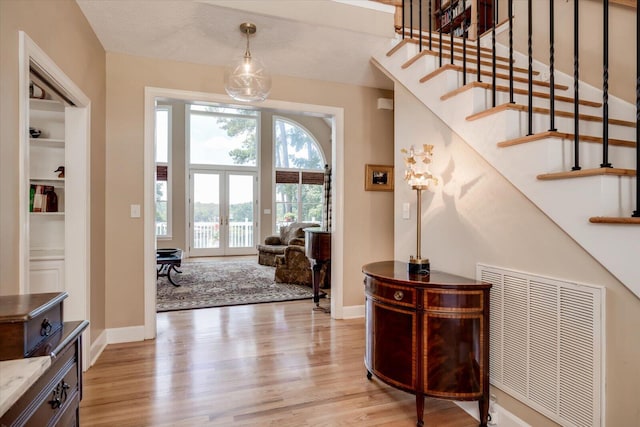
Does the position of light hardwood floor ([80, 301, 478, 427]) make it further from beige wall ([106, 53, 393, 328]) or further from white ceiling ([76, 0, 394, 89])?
white ceiling ([76, 0, 394, 89])

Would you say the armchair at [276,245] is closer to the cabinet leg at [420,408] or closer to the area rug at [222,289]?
the area rug at [222,289]

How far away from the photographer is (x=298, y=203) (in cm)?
976

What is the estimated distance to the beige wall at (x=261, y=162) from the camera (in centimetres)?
880

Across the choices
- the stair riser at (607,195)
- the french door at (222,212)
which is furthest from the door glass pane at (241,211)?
the stair riser at (607,195)

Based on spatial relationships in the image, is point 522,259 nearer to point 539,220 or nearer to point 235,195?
point 539,220

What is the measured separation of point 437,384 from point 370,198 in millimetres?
2431

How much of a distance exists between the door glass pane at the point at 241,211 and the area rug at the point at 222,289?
2184 mm

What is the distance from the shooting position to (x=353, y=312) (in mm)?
4051

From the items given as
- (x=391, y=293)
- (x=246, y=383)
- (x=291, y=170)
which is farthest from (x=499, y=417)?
(x=291, y=170)

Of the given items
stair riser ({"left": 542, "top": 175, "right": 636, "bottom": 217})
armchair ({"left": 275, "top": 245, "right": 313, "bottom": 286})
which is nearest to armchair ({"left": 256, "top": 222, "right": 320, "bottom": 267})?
armchair ({"left": 275, "top": 245, "right": 313, "bottom": 286})

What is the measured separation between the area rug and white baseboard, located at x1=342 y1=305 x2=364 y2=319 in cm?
100

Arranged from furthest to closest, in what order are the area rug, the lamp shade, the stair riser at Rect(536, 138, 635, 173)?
the area rug < the lamp shade < the stair riser at Rect(536, 138, 635, 173)

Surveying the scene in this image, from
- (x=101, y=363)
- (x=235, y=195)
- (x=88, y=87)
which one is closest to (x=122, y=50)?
(x=88, y=87)

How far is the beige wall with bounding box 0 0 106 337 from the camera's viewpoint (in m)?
1.55
